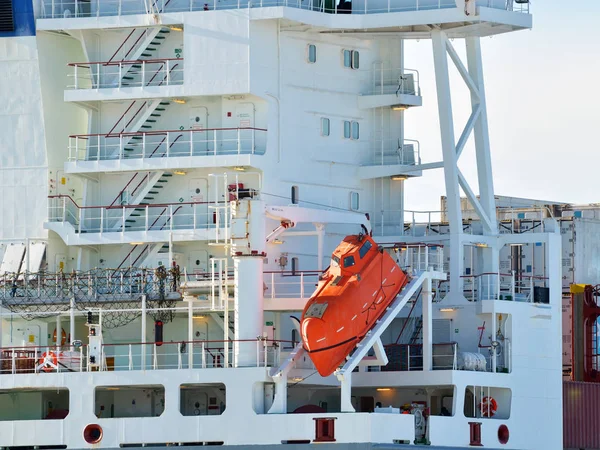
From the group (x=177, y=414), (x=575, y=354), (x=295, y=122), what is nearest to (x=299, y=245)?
(x=295, y=122)

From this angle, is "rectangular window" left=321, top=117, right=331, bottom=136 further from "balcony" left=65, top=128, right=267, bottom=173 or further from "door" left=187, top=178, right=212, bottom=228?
"door" left=187, top=178, right=212, bottom=228

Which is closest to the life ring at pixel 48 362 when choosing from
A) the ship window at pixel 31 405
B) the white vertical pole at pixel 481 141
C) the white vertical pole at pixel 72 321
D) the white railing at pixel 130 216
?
the white vertical pole at pixel 72 321

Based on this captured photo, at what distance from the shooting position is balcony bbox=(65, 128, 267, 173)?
49031mm

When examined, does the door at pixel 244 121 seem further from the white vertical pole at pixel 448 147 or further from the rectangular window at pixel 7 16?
the rectangular window at pixel 7 16

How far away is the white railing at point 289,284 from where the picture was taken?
4741cm

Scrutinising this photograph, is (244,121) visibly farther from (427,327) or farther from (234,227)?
(427,327)

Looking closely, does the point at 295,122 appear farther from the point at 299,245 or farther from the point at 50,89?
the point at 50,89

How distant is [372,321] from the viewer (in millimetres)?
44938

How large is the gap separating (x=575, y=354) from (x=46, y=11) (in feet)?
64.4

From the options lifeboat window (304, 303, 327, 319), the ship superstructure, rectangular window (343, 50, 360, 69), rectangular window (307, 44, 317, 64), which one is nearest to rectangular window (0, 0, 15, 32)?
the ship superstructure

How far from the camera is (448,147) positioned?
50188 mm

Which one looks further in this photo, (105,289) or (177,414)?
(105,289)

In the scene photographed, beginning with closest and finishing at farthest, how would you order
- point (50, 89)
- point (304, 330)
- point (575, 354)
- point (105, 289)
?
point (304, 330)
point (105, 289)
point (50, 89)
point (575, 354)

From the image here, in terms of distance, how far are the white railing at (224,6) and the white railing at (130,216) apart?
557 cm
